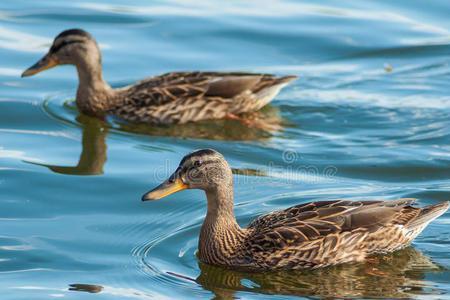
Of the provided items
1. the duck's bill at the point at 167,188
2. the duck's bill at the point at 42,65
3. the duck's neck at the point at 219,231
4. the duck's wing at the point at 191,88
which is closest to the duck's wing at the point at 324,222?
the duck's neck at the point at 219,231

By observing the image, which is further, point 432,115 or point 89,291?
point 432,115

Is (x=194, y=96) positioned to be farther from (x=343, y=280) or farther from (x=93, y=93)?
(x=343, y=280)

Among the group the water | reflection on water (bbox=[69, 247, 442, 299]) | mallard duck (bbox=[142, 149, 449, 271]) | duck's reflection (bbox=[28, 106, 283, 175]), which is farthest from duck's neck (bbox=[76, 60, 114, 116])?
reflection on water (bbox=[69, 247, 442, 299])

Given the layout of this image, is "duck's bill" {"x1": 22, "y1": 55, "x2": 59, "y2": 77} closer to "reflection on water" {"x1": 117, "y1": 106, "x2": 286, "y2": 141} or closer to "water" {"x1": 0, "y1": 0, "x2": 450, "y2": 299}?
"water" {"x1": 0, "y1": 0, "x2": 450, "y2": 299}

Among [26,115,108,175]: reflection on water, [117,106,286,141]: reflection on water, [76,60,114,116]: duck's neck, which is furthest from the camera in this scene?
[76,60,114,116]: duck's neck

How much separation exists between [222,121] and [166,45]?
9.90ft

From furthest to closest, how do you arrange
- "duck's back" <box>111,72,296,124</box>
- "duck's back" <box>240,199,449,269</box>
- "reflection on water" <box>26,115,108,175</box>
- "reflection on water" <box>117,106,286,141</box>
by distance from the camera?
"duck's back" <box>111,72,296,124</box> < "reflection on water" <box>117,106,286,141</box> < "reflection on water" <box>26,115,108,175</box> < "duck's back" <box>240,199,449,269</box>

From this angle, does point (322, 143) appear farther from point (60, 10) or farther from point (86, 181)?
point (60, 10)

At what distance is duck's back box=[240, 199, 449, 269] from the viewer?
35.4 ft

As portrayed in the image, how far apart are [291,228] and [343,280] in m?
0.69

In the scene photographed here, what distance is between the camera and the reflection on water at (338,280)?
10203mm

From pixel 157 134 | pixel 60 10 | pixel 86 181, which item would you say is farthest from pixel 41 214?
pixel 60 10

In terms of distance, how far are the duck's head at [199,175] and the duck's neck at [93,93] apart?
17.2ft

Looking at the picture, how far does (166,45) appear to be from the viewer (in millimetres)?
18359
